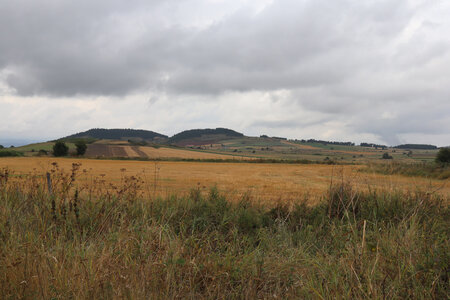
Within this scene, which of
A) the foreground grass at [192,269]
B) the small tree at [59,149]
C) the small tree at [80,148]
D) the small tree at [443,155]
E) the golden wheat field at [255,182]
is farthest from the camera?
the small tree at [80,148]

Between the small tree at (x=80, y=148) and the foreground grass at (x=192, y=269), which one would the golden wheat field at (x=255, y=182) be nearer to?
the foreground grass at (x=192, y=269)

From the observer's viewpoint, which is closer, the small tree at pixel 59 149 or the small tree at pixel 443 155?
the small tree at pixel 443 155

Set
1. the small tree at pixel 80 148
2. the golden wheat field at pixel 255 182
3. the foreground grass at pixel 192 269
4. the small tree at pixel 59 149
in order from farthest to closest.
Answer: the small tree at pixel 80 148, the small tree at pixel 59 149, the golden wheat field at pixel 255 182, the foreground grass at pixel 192 269

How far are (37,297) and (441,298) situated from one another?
489 cm

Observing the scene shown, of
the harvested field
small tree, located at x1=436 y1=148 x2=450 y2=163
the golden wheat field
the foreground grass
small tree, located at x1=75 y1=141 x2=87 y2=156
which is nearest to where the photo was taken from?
the foreground grass

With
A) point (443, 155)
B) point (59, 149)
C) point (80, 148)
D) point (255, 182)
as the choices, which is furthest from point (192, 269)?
point (80, 148)

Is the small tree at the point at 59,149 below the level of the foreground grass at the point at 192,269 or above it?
above

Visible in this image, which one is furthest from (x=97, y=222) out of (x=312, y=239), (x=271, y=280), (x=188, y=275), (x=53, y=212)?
(x=312, y=239)

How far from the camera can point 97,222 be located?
21.1ft

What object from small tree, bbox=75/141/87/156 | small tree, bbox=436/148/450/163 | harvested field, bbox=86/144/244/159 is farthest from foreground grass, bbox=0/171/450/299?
small tree, bbox=75/141/87/156

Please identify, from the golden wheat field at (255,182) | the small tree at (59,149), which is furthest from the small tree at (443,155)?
the small tree at (59,149)

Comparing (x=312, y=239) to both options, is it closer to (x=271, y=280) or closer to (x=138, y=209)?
(x=271, y=280)

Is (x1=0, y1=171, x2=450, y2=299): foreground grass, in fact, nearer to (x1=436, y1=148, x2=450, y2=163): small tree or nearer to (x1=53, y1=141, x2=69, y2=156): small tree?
(x1=436, y1=148, x2=450, y2=163): small tree

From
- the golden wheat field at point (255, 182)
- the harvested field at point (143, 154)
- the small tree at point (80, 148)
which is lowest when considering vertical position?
the golden wheat field at point (255, 182)
